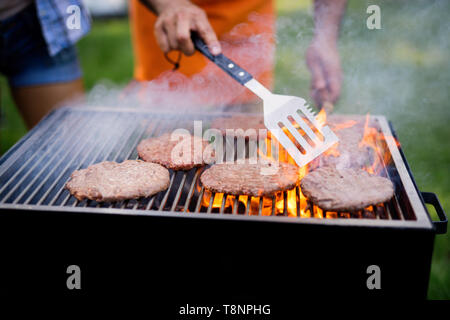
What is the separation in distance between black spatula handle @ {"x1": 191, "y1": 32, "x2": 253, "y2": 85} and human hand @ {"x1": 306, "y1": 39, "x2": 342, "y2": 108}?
2.60 ft

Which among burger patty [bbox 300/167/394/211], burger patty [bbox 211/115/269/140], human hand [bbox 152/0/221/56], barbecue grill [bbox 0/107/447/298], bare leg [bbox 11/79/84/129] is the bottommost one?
barbecue grill [bbox 0/107/447/298]

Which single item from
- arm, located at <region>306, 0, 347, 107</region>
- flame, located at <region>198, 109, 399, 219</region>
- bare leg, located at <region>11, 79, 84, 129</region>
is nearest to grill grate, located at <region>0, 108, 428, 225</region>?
flame, located at <region>198, 109, 399, 219</region>

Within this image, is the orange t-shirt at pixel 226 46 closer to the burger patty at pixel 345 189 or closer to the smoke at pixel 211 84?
the smoke at pixel 211 84

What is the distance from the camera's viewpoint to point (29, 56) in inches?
131

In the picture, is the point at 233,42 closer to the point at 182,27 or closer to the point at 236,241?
the point at 182,27

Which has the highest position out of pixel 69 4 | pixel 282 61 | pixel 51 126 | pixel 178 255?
pixel 69 4

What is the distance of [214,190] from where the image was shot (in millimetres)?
2031

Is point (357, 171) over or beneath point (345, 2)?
beneath

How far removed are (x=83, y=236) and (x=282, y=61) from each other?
5.68 metres

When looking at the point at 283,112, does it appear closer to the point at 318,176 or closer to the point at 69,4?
the point at 318,176

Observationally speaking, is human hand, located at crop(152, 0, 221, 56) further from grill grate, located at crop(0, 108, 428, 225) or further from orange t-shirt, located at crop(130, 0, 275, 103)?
orange t-shirt, located at crop(130, 0, 275, 103)

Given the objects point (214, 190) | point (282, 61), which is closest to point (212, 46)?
point (214, 190)

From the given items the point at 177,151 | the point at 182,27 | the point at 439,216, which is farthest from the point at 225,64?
the point at 439,216

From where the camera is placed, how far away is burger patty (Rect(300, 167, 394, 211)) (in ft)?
6.14
